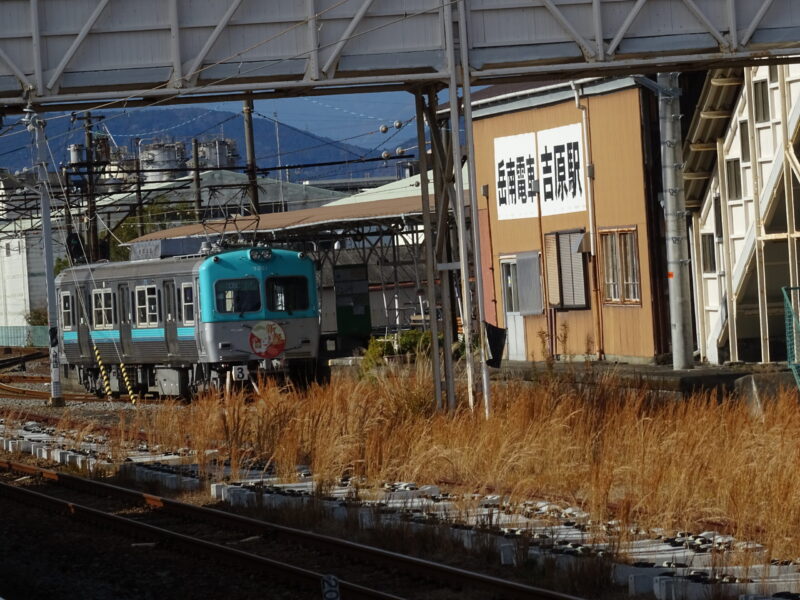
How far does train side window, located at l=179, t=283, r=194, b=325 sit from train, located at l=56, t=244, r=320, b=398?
0.8 inches

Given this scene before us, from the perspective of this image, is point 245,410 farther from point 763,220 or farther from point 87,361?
point 87,361

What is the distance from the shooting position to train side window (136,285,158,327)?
26375 millimetres

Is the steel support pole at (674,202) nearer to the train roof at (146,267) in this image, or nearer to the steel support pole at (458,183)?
the steel support pole at (458,183)

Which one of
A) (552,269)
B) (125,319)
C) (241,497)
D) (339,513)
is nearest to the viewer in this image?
(339,513)

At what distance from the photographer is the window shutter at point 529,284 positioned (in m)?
29.0

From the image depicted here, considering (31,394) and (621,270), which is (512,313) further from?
(31,394)

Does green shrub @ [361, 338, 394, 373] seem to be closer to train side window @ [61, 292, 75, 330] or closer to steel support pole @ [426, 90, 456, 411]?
steel support pole @ [426, 90, 456, 411]

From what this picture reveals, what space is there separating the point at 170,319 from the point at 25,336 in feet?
129

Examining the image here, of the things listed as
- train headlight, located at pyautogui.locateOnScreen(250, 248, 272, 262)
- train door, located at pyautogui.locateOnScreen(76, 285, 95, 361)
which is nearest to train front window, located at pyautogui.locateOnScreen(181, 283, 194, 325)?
train headlight, located at pyautogui.locateOnScreen(250, 248, 272, 262)

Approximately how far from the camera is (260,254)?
25328mm

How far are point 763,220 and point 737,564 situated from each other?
524 inches

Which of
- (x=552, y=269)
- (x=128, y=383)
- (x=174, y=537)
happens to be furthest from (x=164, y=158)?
(x=174, y=537)

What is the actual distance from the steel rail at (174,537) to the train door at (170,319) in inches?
417

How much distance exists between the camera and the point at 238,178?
74625mm
